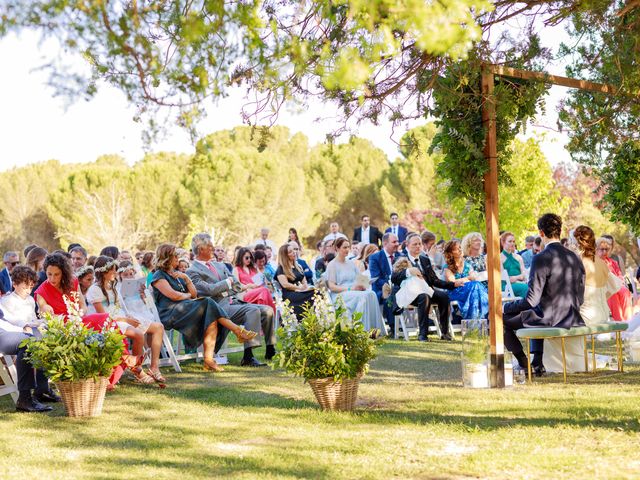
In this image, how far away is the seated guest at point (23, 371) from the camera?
7469 millimetres

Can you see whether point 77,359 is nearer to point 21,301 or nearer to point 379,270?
point 21,301

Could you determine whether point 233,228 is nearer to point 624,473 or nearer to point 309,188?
point 309,188

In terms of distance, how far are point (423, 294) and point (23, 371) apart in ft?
23.1

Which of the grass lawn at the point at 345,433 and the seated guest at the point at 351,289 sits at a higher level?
the seated guest at the point at 351,289

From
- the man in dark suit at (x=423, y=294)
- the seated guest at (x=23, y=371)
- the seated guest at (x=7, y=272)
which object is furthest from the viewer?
the man in dark suit at (x=423, y=294)

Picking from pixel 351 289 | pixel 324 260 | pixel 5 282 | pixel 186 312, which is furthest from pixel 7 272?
pixel 324 260

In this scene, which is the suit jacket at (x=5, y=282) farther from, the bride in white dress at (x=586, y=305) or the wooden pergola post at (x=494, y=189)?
the bride in white dress at (x=586, y=305)

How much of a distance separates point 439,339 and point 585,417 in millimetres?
6887

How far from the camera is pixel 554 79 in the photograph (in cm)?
841

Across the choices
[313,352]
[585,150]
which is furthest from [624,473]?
[585,150]

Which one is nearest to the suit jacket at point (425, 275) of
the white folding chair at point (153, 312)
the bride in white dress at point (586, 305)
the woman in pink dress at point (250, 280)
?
the woman in pink dress at point (250, 280)

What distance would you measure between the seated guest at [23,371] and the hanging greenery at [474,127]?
13.3 ft

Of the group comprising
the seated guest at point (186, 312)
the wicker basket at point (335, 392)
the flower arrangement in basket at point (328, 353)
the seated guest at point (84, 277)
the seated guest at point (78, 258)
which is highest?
the seated guest at point (78, 258)

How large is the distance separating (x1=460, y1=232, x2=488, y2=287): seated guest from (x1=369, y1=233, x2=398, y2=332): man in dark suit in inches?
63.1
